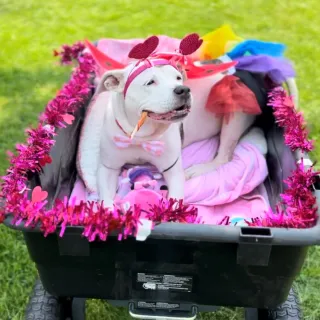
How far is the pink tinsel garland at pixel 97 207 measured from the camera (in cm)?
106

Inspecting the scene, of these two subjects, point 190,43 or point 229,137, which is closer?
point 190,43

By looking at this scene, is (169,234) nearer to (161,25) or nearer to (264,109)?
(264,109)

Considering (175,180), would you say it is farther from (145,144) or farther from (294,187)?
(294,187)

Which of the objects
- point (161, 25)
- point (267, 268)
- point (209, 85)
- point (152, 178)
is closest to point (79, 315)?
point (152, 178)

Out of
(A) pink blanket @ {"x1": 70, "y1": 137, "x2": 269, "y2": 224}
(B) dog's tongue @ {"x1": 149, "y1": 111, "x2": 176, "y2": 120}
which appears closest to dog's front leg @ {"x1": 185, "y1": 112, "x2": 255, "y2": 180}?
(A) pink blanket @ {"x1": 70, "y1": 137, "x2": 269, "y2": 224}

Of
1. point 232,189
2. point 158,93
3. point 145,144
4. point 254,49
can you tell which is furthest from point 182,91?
point 254,49

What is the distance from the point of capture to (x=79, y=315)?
1461mm

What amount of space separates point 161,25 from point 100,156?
2.60m

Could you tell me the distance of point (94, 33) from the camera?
12.9 feet

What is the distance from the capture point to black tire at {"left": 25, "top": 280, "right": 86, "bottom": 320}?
4.48 ft

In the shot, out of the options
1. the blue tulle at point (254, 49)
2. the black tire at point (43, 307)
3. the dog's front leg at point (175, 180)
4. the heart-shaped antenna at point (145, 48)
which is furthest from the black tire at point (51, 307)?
the blue tulle at point (254, 49)

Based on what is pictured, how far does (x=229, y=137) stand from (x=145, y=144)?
1.47 ft

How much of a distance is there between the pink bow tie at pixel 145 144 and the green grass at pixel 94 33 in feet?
1.96

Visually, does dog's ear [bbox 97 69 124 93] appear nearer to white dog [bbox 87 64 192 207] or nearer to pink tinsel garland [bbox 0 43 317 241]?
white dog [bbox 87 64 192 207]
